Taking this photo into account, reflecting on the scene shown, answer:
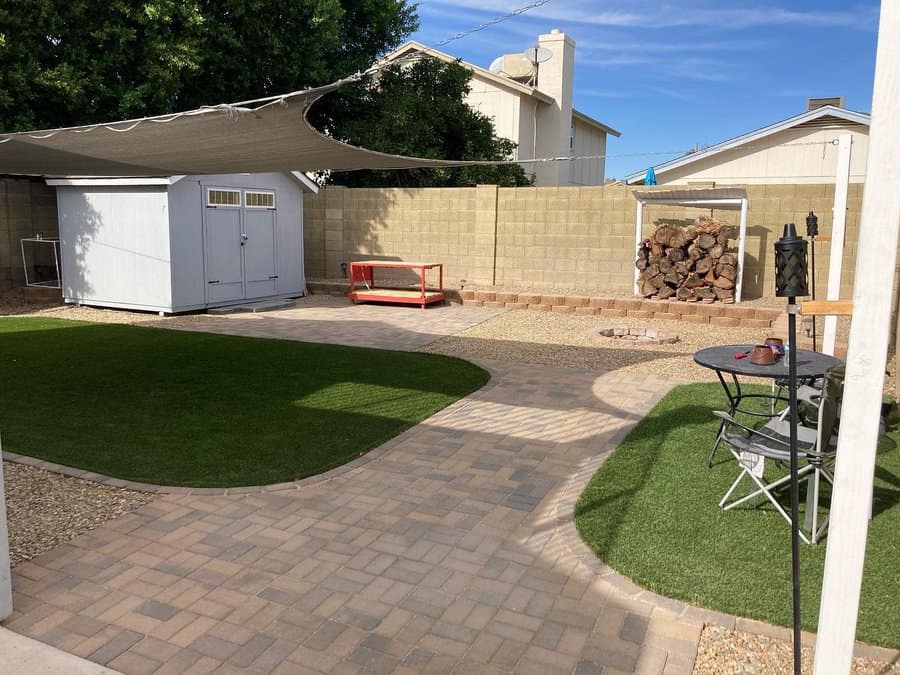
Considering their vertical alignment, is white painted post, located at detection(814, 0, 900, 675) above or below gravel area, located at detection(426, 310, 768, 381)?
above

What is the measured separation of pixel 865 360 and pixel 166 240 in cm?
1060

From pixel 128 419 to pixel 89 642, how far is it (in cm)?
321

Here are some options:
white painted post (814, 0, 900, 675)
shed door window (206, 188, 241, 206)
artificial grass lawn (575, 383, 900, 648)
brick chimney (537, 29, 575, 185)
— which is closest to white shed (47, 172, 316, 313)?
shed door window (206, 188, 241, 206)

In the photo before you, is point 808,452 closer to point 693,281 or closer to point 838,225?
point 838,225

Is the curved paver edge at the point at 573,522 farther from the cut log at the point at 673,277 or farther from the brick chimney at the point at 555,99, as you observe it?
the brick chimney at the point at 555,99

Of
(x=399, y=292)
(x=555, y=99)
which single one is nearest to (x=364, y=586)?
(x=399, y=292)

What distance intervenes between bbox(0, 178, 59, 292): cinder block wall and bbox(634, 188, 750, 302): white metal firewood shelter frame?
10472 mm

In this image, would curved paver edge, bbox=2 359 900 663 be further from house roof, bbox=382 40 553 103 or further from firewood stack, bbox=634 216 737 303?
house roof, bbox=382 40 553 103

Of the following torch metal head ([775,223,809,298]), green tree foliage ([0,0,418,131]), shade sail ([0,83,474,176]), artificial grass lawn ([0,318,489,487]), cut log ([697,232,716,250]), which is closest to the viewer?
torch metal head ([775,223,809,298])

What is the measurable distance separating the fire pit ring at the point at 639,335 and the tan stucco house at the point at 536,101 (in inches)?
462

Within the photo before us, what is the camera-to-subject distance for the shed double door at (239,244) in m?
11.6

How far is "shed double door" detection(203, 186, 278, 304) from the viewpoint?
38.0 feet

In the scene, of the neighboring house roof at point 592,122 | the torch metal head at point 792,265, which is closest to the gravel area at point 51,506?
the torch metal head at point 792,265

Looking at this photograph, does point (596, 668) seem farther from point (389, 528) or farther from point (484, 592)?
point (389, 528)
